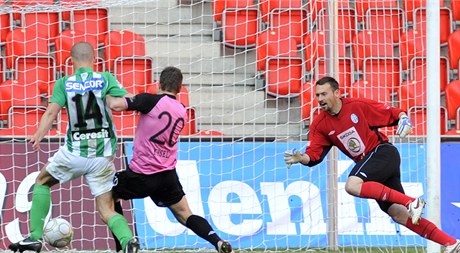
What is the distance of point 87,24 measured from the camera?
36.7 ft

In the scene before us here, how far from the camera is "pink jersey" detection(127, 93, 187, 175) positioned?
25.1ft

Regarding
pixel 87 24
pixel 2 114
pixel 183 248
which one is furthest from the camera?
pixel 87 24

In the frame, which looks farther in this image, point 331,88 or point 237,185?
point 237,185

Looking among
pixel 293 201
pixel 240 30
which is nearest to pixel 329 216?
pixel 293 201

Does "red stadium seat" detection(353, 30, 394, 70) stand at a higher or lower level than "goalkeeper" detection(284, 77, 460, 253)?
higher

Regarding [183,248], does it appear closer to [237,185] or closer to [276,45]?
[237,185]

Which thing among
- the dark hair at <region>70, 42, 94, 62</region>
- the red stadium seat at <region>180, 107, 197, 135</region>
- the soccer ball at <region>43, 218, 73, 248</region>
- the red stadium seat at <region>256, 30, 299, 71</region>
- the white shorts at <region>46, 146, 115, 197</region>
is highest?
the red stadium seat at <region>256, 30, 299, 71</region>

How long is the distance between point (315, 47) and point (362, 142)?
2661 millimetres

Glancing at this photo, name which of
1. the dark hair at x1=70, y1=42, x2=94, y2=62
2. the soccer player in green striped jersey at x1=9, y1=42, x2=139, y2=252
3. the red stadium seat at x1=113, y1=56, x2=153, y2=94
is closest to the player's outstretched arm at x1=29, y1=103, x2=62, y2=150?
the soccer player in green striped jersey at x1=9, y1=42, x2=139, y2=252

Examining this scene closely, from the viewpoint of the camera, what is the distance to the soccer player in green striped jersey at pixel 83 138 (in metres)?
7.56

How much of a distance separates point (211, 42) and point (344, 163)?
93.4 inches

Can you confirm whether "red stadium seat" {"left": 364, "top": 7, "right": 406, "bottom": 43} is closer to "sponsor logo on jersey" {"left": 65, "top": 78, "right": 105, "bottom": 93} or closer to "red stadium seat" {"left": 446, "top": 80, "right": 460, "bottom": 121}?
"red stadium seat" {"left": 446, "top": 80, "right": 460, "bottom": 121}

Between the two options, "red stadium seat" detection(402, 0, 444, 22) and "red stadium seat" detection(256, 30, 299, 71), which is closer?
"red stadium seat" detection(256, 30, 299, 71)

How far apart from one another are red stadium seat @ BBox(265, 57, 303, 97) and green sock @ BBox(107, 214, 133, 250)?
3.46 metres
